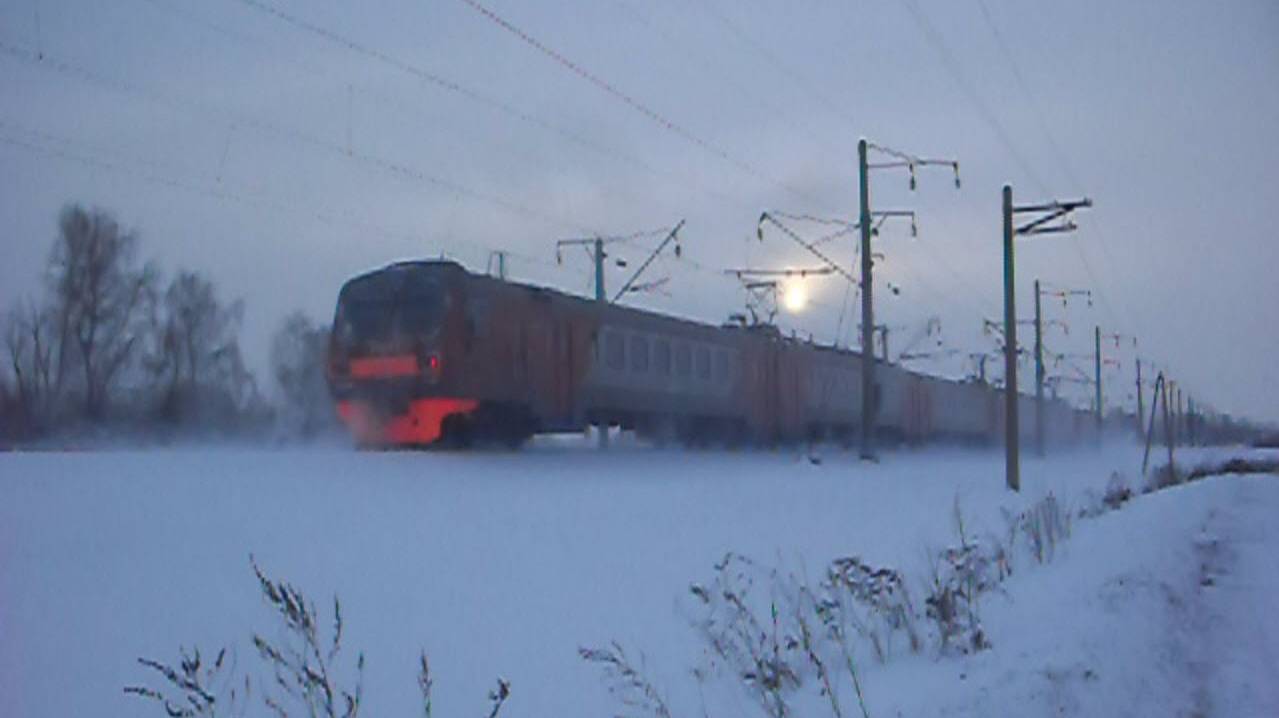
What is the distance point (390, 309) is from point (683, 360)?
8.30 meters

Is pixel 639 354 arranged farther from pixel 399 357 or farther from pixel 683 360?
pixel 399 357

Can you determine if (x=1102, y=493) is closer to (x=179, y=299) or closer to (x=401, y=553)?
(x=401, y=553)

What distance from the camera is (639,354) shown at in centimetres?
2484

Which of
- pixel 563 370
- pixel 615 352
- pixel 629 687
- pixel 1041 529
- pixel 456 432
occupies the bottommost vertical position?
pixel 629 687

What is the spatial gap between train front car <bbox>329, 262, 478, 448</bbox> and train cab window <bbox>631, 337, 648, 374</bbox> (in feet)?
18.2

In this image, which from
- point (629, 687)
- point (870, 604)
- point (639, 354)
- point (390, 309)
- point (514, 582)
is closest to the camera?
point (629, 687)

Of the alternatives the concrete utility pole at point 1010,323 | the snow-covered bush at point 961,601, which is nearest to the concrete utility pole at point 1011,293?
the concrete utility pole at point 1010,323

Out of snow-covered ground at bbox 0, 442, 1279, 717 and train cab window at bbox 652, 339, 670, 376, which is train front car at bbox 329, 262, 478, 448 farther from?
train cab window at bbox 652, 339, 670, 376

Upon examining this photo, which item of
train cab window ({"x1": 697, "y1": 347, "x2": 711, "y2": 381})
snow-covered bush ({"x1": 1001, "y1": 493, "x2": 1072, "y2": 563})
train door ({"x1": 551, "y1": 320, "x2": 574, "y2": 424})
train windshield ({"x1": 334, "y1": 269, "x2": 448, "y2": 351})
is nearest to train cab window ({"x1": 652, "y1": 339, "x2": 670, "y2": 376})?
train cab window ({"x1": 697, "y1": 347, "x2": 711, "y2": 381})

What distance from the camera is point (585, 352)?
2270cm

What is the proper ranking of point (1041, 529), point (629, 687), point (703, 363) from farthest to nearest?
point (703, 363)
point (1041, 529)
point (629, 687)

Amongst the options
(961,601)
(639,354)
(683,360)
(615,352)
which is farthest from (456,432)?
(961,601)

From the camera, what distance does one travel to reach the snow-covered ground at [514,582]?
738 centimetres

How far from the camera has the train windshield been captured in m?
19.6
